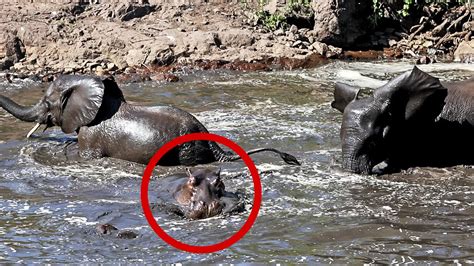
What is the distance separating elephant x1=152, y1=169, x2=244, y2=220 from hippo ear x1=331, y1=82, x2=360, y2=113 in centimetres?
249

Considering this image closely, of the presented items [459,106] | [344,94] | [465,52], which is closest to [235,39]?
[465,52]

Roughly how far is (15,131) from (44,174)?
3258 mm

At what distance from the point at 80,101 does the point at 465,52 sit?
12.2 m

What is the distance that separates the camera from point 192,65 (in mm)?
20125

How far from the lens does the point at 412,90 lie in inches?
410

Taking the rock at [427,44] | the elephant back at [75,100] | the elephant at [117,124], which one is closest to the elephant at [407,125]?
the elephant at [117,124]

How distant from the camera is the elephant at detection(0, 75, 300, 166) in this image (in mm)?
11352

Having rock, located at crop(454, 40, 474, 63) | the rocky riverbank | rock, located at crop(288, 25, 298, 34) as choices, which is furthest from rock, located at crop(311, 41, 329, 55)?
rock, located at crop(454, 40, 474, 63)

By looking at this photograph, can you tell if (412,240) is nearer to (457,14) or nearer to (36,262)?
(36,262)

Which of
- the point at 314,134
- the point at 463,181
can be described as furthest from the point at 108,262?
the point at 314,134

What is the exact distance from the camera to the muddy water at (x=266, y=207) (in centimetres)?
743

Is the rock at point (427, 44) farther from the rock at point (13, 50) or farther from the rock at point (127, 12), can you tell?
the rock at point (13, 50)

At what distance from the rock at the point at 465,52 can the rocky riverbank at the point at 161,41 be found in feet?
0.36

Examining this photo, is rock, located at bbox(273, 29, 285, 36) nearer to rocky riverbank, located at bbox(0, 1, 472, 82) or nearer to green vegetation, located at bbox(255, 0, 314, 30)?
rocky riverbank, located at bbox(0, 1, 472, 82)
